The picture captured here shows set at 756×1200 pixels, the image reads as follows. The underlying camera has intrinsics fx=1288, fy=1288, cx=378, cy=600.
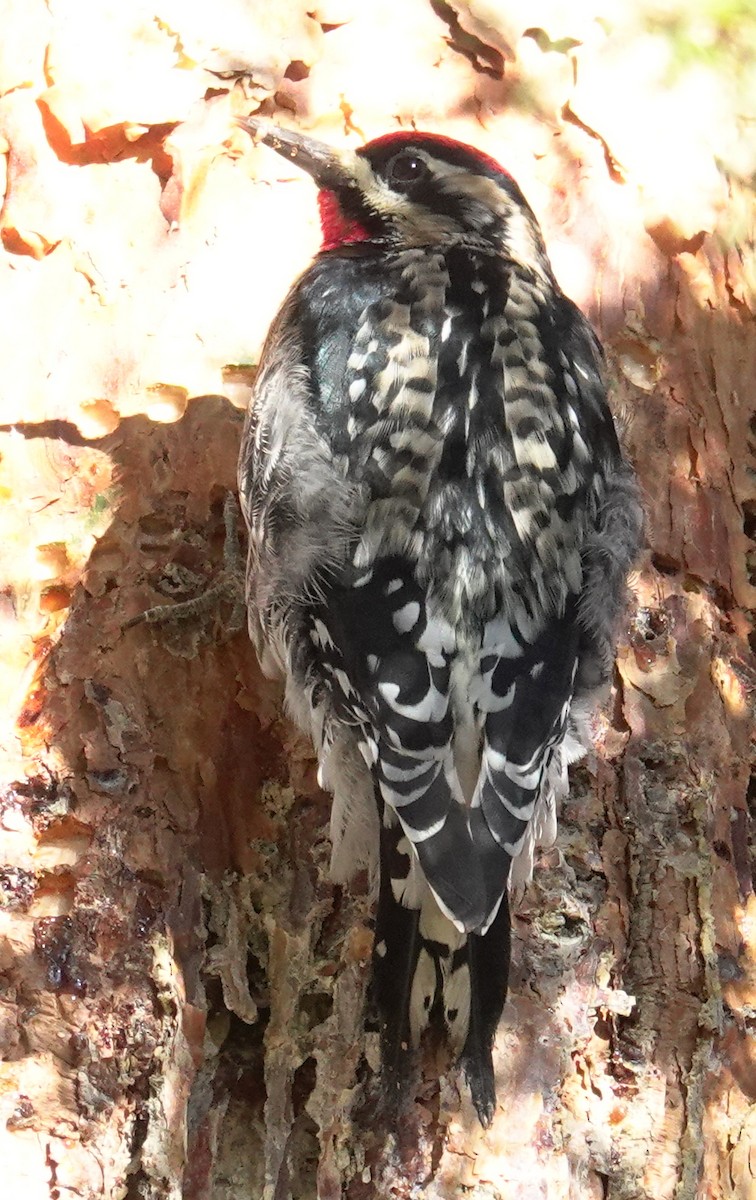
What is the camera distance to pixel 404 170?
2.72m

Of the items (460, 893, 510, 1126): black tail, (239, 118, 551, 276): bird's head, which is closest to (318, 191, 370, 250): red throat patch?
(239, 118, 551, 276): bird's head

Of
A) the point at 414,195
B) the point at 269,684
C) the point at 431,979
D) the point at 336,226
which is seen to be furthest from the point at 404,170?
the point at 431,979

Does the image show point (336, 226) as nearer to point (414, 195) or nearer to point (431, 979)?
point (414, 195)

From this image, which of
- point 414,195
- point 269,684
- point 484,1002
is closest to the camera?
point 484,1002

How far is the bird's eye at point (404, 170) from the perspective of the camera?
2693 millimetres

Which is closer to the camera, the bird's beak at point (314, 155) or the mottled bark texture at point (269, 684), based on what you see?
the mottled bark texture at point (269, 684)

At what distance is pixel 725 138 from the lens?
116 inches

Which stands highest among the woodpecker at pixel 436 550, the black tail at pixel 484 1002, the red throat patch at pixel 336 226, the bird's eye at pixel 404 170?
the bird's eye at pixel 404 170

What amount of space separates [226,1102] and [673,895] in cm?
92

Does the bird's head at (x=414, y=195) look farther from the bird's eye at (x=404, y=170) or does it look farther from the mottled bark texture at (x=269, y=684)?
the mottled bark texture at (x=269, y=684)

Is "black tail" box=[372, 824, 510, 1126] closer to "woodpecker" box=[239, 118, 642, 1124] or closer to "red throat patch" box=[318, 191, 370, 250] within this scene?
"woodpecker" box=[239, 118, 642, 1124]

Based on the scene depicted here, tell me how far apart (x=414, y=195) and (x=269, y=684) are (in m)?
1.08

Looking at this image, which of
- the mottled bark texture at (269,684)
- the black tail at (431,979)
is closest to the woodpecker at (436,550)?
the black tail at (431,979)

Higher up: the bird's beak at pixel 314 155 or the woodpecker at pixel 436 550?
the bird's beak at pixel 314 155
